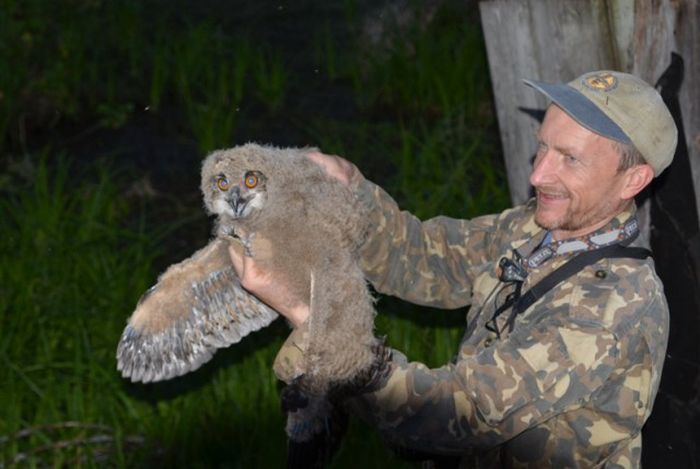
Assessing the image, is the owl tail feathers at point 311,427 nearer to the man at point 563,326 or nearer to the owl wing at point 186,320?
the man at point 563,326

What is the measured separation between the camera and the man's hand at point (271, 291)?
3.18m

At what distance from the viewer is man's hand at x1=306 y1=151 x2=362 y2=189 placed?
3365 mm

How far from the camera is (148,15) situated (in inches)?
296

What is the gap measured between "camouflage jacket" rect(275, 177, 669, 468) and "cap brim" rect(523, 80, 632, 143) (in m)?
0.24

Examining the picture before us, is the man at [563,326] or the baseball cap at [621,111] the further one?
the baseball cap at [621,111]

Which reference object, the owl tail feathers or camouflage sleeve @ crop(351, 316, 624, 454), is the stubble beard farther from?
the owl tail feathers

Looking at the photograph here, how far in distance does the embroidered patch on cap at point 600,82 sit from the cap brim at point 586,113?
4cm

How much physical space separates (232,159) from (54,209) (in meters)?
2.85

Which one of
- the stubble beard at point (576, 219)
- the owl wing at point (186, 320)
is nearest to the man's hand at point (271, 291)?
the owl wing at point (186, 320)

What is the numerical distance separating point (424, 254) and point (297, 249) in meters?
0.47

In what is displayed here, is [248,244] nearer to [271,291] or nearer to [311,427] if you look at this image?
[271,291]

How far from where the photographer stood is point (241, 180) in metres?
3.20

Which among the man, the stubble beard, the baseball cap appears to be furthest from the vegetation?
the baseball cap

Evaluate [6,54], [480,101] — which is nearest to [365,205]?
[480,101]
